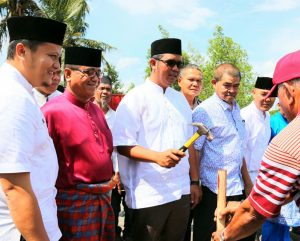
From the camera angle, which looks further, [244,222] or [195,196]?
[195,196]

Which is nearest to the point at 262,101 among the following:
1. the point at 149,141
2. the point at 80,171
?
the point at 149,141

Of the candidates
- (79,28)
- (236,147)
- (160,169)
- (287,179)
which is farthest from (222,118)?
(79,28)

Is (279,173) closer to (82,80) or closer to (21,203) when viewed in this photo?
(21,203)

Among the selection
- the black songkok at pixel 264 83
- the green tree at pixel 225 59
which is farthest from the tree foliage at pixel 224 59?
the black songkok at pixel 264 83

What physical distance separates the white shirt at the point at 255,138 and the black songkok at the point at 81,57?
7.73 feet

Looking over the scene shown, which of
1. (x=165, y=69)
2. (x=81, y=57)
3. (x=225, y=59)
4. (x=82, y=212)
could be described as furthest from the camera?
(x=225, y=59)

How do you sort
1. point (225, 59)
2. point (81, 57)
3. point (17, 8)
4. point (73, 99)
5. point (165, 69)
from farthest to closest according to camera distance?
point (225, 59)
point (17, 8)
point (165, 69)
point (81, 57)
point (73, 99)

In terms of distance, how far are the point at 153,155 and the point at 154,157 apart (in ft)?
0.07

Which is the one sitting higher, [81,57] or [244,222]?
[81,57]

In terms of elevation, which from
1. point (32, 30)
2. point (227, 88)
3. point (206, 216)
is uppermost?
point (32, 30)

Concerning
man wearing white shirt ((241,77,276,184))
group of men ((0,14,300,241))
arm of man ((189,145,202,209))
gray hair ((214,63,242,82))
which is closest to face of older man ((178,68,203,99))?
group of men ((0,14,300,241))

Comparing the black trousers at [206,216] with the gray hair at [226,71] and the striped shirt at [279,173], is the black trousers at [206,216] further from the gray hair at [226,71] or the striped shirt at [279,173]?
the striped shirt at [279,173]

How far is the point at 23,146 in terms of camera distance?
1.88m

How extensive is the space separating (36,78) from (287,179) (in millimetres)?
1358
